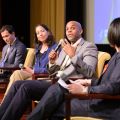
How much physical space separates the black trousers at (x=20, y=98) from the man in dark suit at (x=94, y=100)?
1.06 ft

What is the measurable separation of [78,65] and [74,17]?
314 cm

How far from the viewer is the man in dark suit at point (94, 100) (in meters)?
2.92

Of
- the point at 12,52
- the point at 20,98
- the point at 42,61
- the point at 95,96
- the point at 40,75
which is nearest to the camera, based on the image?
the point at 95,96

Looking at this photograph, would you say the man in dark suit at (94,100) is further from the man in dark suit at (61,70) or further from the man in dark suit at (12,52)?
the man in dark suit at (12,52)

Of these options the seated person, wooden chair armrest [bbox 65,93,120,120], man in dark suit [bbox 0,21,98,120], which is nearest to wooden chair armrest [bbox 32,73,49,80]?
man in dark suit [bbox 0,21,98,120]

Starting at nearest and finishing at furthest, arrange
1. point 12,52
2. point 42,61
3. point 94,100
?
point 94,100 → point 42,61 → point 12,52

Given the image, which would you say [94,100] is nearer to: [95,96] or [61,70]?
[95,96]

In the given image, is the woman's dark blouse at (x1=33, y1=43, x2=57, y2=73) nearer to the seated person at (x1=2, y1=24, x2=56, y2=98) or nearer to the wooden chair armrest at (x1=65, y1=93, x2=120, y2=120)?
the seated person at (x1=2, y1=24, x2=56, y2=98)

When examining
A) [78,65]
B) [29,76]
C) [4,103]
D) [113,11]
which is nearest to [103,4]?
[113,11]

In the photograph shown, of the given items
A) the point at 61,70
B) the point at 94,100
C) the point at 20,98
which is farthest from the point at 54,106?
the point at 61,70

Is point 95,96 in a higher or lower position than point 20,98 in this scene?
higher

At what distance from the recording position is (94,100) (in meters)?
3.12

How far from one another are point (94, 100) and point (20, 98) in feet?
2.22

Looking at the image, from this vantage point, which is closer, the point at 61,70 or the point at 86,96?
the point at 86,96
